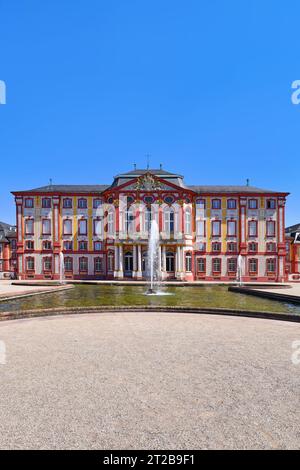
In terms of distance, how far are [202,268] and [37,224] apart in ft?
83.8

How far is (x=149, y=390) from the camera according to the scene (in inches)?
244

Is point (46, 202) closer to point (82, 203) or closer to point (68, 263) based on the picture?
point (82, 203)

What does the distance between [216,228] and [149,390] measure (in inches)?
1731

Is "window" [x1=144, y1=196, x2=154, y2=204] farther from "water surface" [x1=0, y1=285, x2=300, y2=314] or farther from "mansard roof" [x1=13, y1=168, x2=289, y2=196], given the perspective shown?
"water surface" [x1=0, y1=285, x2=300, y2=314]

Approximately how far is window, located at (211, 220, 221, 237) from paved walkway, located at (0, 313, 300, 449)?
3815 centimetres

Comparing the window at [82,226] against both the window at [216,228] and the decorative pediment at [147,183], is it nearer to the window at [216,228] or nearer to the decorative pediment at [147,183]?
the decorative pediment at [147,183]

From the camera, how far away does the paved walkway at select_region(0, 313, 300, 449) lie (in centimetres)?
461

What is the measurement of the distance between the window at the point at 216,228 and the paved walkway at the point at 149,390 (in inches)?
1502

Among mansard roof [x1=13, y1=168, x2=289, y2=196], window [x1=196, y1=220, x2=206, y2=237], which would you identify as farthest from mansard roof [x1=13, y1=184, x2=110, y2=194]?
window [x1=196, y1=220, x2=206, y2=237]

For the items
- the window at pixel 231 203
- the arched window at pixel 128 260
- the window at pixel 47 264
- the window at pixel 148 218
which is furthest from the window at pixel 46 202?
the window at pixel 231 203

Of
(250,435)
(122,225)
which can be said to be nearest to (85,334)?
(250,435)

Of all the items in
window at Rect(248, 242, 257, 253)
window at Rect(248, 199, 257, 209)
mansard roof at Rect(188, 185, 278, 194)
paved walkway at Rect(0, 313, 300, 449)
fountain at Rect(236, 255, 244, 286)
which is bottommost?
fountain at Rect(236, 255, 244, 286)

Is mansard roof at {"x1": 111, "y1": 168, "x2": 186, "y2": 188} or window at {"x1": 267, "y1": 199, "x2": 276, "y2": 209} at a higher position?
mansard roof at {"x1": 111, "y1": 168, "x2": 186, "y2": 188}

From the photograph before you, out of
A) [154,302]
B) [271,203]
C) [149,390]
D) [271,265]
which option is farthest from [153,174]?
[149,390]
